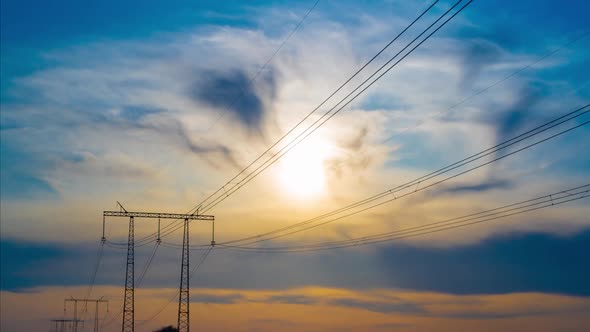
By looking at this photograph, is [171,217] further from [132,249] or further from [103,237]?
[103,237]

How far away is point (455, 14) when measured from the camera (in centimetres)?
3906

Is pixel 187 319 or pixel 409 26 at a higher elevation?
pixel 409 26

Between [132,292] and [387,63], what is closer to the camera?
[387,63]

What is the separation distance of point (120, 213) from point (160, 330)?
43.8 meters

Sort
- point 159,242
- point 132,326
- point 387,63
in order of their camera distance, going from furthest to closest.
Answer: point 159,242, point 132,326, point 387,63

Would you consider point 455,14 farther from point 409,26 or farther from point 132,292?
point 132,292

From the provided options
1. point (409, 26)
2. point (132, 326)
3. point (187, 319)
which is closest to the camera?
point (409, 26)

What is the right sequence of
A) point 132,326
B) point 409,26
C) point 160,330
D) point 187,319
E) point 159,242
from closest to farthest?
point 409,26, point 187,319, point 132,326, point 159,242, point 160,330

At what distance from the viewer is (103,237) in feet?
434

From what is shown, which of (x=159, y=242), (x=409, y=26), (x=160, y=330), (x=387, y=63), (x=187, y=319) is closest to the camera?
(x=409, y=26)

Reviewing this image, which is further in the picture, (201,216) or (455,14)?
(201,216)

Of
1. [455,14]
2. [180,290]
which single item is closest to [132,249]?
[180,290]

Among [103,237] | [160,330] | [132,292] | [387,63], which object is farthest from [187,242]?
[387,63]

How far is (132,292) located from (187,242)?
13.6 meters
